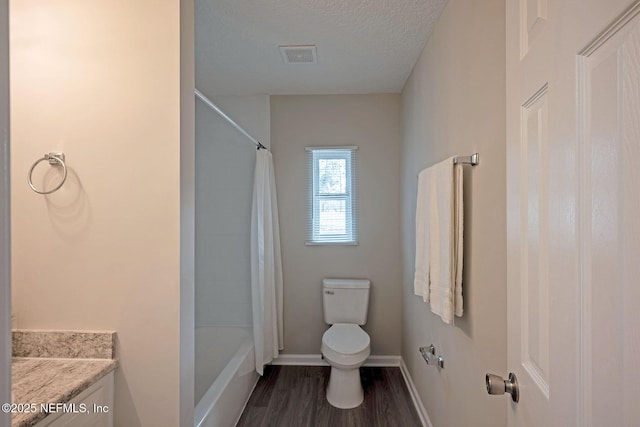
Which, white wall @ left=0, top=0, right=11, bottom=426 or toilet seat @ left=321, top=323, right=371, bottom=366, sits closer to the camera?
white wall @ left=0, top=0, right=11, bottom=426

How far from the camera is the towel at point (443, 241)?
1.56 metres

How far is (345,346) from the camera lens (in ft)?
8.48

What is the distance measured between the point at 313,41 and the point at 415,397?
8.57ft

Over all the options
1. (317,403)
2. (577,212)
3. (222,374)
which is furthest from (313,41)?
(317,403)

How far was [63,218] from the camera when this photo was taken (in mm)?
1397

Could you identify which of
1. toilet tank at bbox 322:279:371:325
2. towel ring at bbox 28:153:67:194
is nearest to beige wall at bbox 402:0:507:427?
toilet tank at bbox 322:279:371:325

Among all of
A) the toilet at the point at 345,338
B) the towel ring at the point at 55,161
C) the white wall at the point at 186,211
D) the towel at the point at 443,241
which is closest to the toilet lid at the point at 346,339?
the toilet at the point at 345,338

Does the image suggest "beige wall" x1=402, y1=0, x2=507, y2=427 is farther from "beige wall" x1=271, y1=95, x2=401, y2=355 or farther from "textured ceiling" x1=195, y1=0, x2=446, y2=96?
"beige wall" x1=271, y1=95, x2=401, y2=355

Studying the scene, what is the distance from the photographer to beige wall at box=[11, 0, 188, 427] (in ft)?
4.49

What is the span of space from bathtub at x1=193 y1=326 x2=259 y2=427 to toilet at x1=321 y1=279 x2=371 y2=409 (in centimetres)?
62

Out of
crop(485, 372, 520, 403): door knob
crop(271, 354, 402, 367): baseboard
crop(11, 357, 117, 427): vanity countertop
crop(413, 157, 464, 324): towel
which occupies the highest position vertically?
crop(413, 157, 464, 324): towel

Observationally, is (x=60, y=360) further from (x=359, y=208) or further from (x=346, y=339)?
(x=359, y=208)

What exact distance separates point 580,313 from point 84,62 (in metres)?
1.76

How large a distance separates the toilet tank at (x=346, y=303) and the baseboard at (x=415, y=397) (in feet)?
1.78
